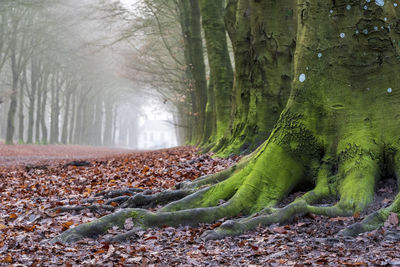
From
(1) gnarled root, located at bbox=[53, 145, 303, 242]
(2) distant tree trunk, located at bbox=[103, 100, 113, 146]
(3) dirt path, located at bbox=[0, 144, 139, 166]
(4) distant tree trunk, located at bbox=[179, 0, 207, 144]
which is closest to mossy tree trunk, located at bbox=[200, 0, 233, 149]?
(4) distant tree trunk, located at bbox=[179, 0, 207, 144]

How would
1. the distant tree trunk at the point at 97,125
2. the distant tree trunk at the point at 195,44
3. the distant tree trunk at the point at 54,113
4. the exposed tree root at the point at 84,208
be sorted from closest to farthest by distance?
the exposed tree root at the point at 84,208, the distant tree trunk at the point at 195,44, the distant tree trunk at the point at 54,113, the distant tree trunk at the point at 97,125

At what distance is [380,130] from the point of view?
513 centimetres

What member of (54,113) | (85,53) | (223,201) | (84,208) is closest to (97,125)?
(54,113)

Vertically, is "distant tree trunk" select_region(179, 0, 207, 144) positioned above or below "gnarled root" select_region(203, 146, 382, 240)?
above

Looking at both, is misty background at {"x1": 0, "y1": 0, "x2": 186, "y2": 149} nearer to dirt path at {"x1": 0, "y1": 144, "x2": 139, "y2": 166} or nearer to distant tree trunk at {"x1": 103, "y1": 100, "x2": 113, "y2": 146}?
distant tree trunk at {"x1": 103, "y1": 100, "x2": 113, "y2": 146}

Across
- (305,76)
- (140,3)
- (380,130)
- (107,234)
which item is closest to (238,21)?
(305,76)

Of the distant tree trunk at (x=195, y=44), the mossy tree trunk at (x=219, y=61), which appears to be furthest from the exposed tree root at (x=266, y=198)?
the distant tree trunk at (x=195, y=44)

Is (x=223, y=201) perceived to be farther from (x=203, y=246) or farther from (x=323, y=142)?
(x=323, y=142)

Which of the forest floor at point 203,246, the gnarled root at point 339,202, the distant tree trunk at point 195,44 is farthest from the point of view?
A: the distant tree trunk at point 195,44

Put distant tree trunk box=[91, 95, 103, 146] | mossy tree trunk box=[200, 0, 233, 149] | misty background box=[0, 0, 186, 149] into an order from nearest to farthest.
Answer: mossy tree trunk box=[200, 0, 233, 149] → misty background box=[0, 0, 186, 149] → distant tree trunk box=[91, 95, 103, 146]

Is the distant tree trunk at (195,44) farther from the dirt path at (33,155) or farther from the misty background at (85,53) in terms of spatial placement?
the dirt path at (33,155)

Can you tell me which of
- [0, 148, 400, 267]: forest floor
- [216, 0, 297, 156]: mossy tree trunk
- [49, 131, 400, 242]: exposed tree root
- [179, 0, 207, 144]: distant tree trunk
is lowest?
[0, 148, 400, 267]: forest floor

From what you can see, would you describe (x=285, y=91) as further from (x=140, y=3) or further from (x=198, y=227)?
(x=140, y=3)

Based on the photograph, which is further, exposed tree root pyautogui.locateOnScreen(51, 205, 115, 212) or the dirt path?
the dirt path
